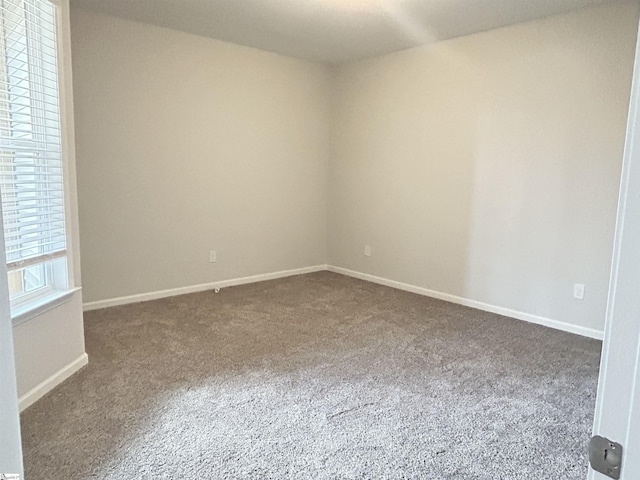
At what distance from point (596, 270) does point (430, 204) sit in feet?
5.11

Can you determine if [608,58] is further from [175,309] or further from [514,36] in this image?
[175,309]

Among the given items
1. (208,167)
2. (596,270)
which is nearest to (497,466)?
(596,270)

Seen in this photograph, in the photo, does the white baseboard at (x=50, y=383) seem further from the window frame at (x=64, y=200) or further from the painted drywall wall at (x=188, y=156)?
the painted drywall wall at (x=188, y=156)

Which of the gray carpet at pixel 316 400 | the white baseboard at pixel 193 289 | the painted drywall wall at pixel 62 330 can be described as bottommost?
the gray carpet at pixel 316 400

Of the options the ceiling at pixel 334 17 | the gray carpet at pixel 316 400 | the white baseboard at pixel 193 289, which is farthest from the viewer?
the white baseboard at pixel 193 289

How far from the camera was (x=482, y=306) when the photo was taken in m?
4.04

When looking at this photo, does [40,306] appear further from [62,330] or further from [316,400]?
[316,400]

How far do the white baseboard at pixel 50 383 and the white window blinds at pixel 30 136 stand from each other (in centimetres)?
65

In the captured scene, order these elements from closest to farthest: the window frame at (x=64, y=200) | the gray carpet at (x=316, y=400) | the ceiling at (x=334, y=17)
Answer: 1. the gray carpet at (x=316, y=400)
2. the window frame at (x=64, y=200)
3. the ceiling at (x=334, y=17)

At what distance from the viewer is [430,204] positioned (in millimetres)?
4371

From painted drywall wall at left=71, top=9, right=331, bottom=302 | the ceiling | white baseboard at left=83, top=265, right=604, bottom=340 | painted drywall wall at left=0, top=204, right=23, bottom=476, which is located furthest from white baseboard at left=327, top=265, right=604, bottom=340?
painted drywall wall at left=0, top=204, right=23, bottom=476

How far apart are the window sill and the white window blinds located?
8.7 inches

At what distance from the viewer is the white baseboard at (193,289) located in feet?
12.7

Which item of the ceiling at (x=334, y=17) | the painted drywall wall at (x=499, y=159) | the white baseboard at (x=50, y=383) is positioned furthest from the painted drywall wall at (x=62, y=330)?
the painted drywall wall at (x=499, y=159)
